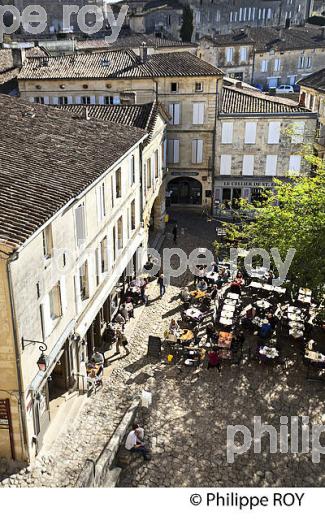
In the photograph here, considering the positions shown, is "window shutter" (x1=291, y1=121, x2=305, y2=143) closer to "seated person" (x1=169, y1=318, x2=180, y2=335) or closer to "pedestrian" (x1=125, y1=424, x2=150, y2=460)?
"seated person" (x1=169, y1=318, x2=180, y2=335)

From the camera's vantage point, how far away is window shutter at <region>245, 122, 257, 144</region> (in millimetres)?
37500

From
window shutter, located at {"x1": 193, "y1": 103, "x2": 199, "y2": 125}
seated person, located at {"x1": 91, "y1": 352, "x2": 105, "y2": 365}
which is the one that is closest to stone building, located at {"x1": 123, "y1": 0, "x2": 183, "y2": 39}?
window shutter, located at {"x1": 193, "y1": 103, "x2": 199, "y2": 125}

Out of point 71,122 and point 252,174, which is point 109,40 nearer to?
point 252,174

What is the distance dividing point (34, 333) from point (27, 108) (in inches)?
496

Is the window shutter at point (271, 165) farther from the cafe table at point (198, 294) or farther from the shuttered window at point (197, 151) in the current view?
the cafe table at point (198, 294)

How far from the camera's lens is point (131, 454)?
16.3 meters

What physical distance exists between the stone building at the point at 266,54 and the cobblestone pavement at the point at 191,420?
5301cm

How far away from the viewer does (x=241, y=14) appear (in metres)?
89.0

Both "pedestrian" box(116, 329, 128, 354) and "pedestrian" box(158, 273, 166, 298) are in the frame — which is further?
"pedestrian" box(158, 273, 166, 298)

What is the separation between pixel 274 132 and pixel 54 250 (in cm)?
2568

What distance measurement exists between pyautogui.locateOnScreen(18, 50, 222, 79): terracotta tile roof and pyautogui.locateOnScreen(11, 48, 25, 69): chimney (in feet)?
5.09

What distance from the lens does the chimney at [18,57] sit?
43.2 metres

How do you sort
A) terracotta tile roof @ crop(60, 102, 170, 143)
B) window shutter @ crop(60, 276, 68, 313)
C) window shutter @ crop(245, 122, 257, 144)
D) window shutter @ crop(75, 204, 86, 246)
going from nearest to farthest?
window shutter @ crop(60, 276, 68, 313), window shutter @ crop(75, 204, 86, 246), terracotta tile roof @ crop(60, 102, 170, 143), window shutter @ crop(245, 122, 257, 144)

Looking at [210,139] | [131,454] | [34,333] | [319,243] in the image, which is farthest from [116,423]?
[210,139]
